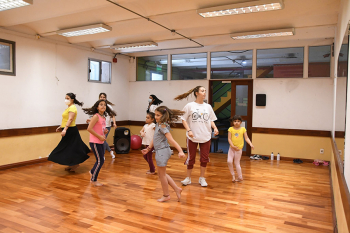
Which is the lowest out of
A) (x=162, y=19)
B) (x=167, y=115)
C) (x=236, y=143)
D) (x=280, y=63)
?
(x=236, y=143)

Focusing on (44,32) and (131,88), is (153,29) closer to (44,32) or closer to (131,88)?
(44,32)

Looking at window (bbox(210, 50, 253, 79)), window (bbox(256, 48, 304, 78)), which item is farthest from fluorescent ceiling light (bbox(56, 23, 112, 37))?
window (bbox(256, 48, 304, 78))

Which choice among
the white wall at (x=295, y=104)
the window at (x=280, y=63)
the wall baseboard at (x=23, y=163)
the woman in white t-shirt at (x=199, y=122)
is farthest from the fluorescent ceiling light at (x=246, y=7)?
the wall baseboard at (x=23, y=163)

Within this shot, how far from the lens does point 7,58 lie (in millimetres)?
5652

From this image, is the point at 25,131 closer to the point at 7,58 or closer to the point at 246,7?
the point at 7,58

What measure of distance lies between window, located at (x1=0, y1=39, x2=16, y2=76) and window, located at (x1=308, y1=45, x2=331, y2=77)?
667cm

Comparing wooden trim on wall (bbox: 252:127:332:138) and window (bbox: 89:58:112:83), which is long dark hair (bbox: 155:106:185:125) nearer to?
wooden trim on wall (bbox: 252:127:332:138)

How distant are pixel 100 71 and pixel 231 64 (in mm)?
3686

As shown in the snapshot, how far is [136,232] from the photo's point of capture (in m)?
2.88

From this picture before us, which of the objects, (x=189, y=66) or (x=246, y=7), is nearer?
(x=246, y=7)

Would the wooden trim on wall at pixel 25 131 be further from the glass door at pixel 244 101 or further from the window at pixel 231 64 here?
the glass door at pixel 244 101

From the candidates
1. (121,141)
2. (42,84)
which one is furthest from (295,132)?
(42,84)

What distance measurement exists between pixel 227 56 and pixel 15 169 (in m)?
5.72

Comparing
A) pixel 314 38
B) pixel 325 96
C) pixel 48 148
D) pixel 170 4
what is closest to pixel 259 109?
pixel 325 96
